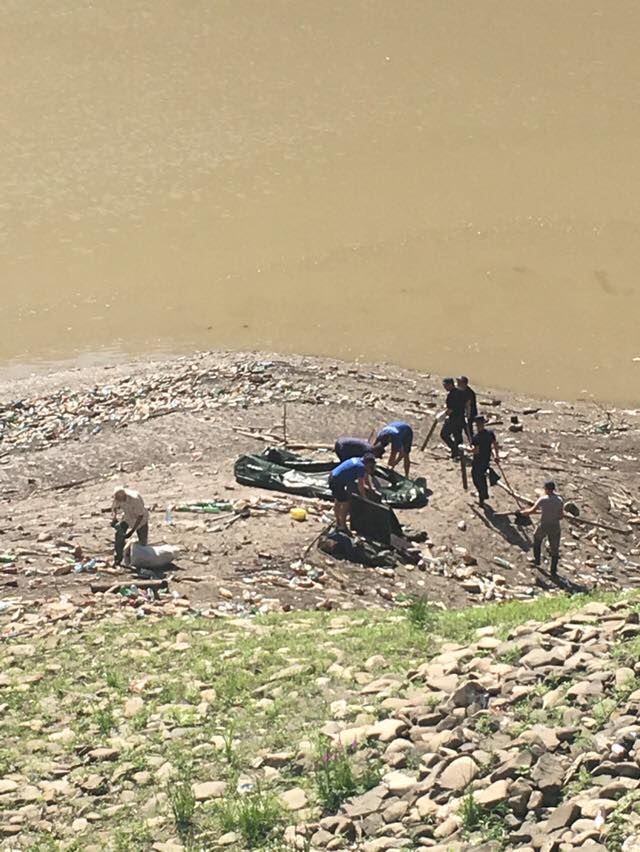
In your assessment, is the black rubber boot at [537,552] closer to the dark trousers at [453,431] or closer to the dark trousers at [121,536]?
the dark trousers at [453,431]

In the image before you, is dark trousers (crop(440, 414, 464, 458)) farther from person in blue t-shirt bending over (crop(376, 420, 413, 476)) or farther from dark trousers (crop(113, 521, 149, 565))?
dark trousers (crop(113, 521, 149, 565))

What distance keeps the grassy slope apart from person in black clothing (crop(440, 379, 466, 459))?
14.9 ft

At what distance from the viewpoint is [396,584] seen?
12.9 metres

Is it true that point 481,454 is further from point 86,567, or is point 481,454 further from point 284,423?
point 86,567

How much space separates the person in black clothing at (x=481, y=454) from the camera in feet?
47.2

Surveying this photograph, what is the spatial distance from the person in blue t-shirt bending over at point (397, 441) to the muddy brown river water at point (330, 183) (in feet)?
19.8

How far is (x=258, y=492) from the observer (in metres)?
14.9

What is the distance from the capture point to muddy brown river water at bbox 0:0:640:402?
2314 cm

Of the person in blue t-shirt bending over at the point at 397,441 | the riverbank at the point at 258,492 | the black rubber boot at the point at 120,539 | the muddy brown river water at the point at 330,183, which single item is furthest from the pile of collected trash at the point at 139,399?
the black rubber boot at the point at 120,539

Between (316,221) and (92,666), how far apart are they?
1804cm

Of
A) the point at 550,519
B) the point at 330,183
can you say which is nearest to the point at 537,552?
the point at 550,519

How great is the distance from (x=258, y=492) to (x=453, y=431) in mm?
2609

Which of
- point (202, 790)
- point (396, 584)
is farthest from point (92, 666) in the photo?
point (396, 584)

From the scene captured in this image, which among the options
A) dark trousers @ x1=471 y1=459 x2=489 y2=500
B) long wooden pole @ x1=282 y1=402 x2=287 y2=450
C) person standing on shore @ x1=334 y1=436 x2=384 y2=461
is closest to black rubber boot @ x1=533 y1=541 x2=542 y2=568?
dark trousers @ x1=471 y1=459 x2=489 y2=500
